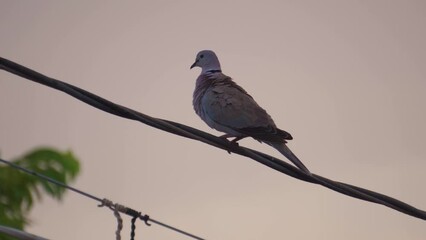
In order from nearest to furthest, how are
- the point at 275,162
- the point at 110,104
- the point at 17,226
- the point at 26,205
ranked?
the point at 110,104, the point at 275,162, the point at 17,226, the point at 26,205

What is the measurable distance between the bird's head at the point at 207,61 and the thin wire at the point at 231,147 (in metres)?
3.41

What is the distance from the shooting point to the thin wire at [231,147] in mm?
5480

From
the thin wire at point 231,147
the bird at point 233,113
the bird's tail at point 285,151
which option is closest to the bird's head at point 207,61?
the bird at point 233,113

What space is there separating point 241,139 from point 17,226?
5.20 metres

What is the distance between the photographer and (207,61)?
9.65m

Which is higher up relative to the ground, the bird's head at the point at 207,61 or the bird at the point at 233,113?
the bird's head at the point at 207,61

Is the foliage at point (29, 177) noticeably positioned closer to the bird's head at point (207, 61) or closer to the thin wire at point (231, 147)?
the bird's head at point (207, 61)

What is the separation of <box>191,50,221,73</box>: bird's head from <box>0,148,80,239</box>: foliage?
12.1 feet

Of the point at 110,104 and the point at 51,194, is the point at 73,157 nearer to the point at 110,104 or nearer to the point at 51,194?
the point at 51,194

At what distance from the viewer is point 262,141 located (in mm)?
7438

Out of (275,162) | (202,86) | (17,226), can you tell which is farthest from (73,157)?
(275,162)

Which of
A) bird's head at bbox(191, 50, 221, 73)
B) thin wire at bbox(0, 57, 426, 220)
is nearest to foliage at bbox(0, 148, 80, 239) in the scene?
bird's head at bbox(191, 50, 221, 73)

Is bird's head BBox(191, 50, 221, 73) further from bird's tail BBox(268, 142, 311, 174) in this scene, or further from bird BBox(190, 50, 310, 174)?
bird's tail BBox(268, 142, 311, 174)

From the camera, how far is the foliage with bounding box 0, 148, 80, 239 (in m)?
13.0
